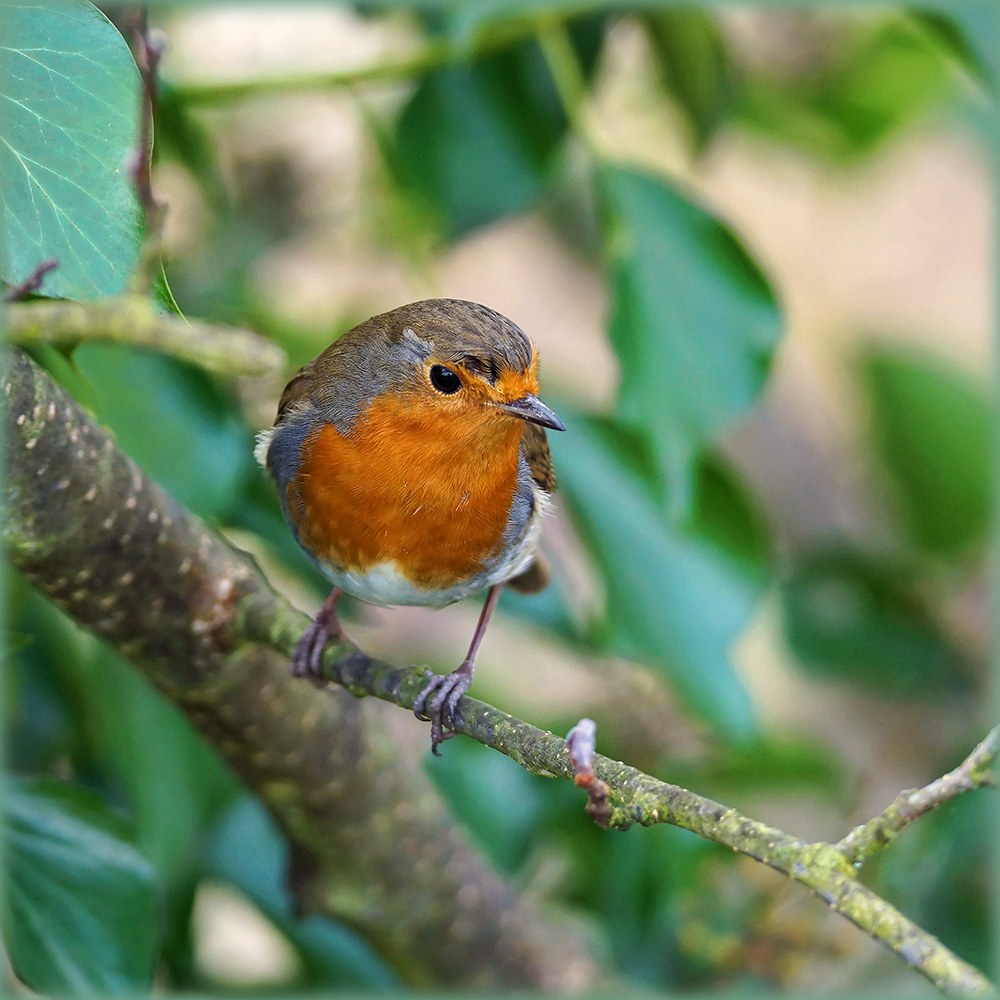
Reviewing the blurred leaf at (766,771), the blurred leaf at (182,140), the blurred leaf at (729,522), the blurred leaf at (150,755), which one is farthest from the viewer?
the blurred leaf at (766,771)

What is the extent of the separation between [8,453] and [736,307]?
1.33 meters

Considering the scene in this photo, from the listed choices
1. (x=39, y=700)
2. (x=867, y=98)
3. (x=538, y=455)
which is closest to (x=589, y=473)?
(x=538, y=455)

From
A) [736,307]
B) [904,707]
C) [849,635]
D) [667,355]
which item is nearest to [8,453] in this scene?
[667,355]

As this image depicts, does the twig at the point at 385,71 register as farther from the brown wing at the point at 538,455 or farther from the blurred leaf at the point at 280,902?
the blurred leaf at the point at 280,902

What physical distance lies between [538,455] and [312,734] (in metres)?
0.61

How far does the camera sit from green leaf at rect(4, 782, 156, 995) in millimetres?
1786

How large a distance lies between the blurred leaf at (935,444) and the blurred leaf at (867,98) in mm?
754

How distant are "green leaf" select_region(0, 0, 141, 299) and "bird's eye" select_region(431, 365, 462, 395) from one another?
53 cm

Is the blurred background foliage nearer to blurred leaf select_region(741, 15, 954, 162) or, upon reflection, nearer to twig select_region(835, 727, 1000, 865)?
blurred leaf select_region(741, 15, 954, 162)

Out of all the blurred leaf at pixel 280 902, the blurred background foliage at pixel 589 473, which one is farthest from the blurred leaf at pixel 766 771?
the blurred leaf at pixel 280 902

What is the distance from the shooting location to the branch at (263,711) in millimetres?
1471

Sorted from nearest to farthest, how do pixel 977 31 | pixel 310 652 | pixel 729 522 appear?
pixel 310 652 < pixel 977 31 < pixel 729 522

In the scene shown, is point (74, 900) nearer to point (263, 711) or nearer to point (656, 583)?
point (263, 711)

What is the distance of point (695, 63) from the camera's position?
273 cm
